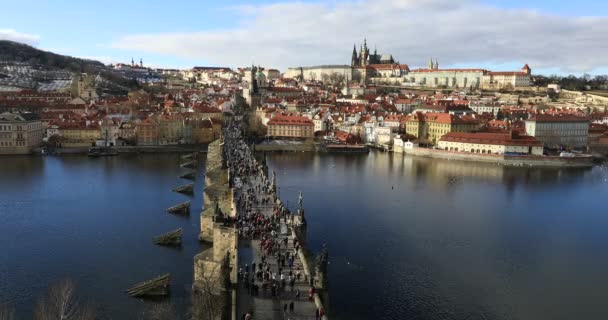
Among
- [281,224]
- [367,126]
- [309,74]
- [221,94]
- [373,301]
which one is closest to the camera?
[373,301]

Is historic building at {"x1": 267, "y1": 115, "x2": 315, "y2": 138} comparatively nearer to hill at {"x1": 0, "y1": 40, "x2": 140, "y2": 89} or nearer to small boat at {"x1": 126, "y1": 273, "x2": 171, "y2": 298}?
small boat at {"x1": 126, "y1": 273, "x2": 171, "y2": 298}

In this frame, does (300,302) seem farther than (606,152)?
No

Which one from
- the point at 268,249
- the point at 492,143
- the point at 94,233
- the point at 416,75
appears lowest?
the point at 94,233

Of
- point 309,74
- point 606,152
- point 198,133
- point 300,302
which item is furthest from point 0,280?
point 309,74

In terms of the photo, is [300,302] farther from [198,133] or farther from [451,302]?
[198,133]

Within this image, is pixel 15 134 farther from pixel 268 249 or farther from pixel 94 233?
pixel 268 249

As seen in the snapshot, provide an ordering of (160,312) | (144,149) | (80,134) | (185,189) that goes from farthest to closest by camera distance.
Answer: (80,134) < (144,149) < (185,189) < (160,312)

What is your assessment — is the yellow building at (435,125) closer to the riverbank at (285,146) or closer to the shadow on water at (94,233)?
the riverbank at (285,146)

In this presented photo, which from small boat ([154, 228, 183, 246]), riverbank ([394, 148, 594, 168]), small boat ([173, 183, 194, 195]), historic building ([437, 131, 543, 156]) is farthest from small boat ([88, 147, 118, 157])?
riverbank ([394, 148, 594, 168])

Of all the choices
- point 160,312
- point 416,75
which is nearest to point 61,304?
point 160,312
